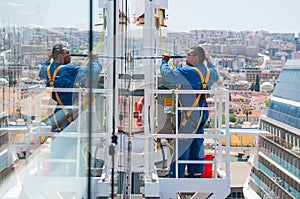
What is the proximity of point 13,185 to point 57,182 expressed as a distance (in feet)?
0.42

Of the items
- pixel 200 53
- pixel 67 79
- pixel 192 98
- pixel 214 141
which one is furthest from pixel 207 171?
pixel 67 79

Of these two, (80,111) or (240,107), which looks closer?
(80,111)

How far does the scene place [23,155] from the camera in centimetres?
40

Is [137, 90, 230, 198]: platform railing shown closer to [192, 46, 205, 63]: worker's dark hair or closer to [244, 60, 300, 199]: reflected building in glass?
[192, 46, 205, 63]: worker's dark hair

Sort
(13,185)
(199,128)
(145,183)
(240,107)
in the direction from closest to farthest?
(13,185) < (145,183) < (199,128) < (240,107)

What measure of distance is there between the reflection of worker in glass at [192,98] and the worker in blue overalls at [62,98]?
1059 millimetres

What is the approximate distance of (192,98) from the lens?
1678 mm

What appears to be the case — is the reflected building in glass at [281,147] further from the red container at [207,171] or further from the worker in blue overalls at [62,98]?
the worker in blue overalls at [62,98]

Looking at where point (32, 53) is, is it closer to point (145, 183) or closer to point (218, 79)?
point (145, 183)

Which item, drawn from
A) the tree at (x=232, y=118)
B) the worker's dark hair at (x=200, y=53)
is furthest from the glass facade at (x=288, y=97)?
the worker's dark hair at (x=200, y=53)

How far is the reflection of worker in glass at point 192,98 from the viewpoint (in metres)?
1.64

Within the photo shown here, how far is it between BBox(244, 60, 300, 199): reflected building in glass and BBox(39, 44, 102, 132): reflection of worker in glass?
2148mm

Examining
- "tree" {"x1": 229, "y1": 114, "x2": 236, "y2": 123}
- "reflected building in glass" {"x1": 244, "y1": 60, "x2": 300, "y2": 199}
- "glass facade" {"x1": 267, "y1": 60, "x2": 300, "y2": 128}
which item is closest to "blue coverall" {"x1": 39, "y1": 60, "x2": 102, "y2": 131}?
"tree" {"x1": 229, "y1": 114, "x2": 236, "y2": 123}

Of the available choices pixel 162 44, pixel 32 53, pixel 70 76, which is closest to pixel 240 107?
pixel 162 44
